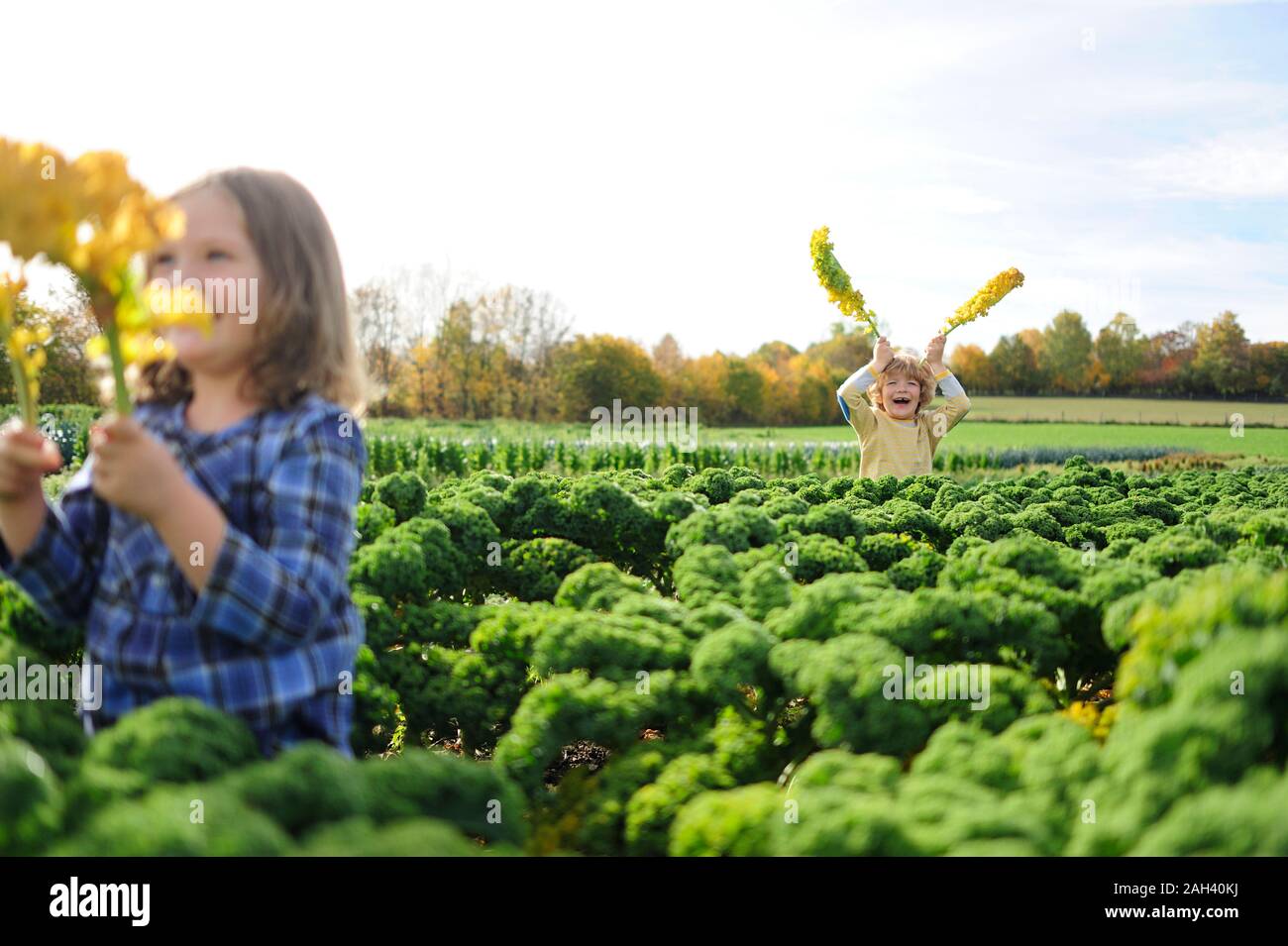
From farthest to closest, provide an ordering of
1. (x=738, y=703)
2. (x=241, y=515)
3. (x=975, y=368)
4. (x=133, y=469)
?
(x=975, y=368) → (x=738, y=703) → (x=241, y=515) → (x=133, y=469)

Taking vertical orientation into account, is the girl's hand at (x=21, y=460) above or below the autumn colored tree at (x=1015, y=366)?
below

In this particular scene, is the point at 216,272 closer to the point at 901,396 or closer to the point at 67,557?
the point at 67,557

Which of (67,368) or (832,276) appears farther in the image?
(67,368)

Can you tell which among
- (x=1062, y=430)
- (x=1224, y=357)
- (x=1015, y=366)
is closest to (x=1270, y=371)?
(x=1224, y=357)

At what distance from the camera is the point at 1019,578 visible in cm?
309

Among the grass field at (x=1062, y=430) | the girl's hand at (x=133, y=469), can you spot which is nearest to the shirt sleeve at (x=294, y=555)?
the girl's hand at (x=133, y=469)

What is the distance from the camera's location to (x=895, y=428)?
7.67 m

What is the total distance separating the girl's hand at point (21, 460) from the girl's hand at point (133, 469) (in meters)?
0.21

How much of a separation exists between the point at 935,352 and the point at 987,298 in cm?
72

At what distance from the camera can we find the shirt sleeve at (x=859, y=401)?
759 cm

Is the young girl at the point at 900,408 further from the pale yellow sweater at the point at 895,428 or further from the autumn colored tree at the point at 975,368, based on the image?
the autumn colored tree at the point at 975,368
